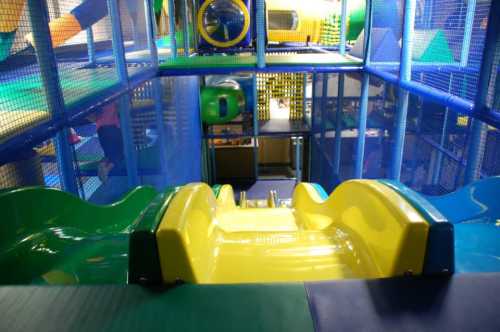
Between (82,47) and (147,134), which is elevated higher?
(82,47)

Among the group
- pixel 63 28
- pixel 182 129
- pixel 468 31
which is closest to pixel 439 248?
pixel 468 31

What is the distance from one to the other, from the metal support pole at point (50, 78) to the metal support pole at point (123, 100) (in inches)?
35.1

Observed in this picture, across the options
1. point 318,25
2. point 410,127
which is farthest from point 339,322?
point 318,25

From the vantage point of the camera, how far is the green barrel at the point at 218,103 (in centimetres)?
727

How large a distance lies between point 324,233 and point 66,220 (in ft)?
4.11

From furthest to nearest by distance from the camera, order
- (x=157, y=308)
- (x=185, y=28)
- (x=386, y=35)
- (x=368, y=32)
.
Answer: (x=185, y=28) < (x=368, y=32) < (x=386, y=35) < (x=157, y=308)

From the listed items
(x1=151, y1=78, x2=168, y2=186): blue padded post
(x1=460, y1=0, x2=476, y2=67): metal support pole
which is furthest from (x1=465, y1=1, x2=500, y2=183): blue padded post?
(x1=151, y1=78, x2=168, y2=186): blue padded post

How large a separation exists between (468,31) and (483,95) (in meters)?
0.58

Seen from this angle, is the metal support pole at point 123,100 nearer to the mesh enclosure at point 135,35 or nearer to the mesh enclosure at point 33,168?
the mesh enclosure at point 135,35

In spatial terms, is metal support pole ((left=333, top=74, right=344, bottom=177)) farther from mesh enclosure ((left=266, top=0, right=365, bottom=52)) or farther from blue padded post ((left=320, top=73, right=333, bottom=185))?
mesh enclosure ((left=266, top=0, right=365, bottom=52))

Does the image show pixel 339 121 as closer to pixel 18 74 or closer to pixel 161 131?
pixel 161 131

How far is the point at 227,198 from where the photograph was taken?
421cm

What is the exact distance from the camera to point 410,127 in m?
3.23

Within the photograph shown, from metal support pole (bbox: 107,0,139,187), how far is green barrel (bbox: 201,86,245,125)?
13.5ft
